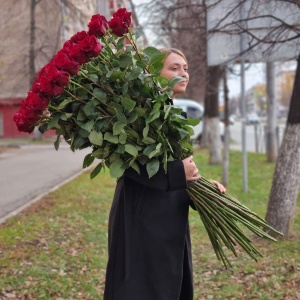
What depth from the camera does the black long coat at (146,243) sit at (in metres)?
2.52

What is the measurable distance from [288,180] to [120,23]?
377 cm

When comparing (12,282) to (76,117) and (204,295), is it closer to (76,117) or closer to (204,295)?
(204,295)

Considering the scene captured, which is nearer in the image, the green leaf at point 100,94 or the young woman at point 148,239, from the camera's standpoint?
the green leaf at point 100,94

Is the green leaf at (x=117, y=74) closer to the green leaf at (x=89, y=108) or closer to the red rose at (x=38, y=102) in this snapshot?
the green leaf at (x=89, y=108)

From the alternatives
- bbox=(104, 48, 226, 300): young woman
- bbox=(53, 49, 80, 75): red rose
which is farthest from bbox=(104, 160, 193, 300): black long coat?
bbox=(53, 49, 80, 75): red rose

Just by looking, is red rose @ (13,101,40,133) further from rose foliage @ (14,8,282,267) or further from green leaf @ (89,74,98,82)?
green leaf @ (89,74,98,82)

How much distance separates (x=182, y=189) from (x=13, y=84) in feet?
115

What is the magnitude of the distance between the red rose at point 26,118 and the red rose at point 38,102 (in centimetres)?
4

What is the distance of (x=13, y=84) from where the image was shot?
117 feet

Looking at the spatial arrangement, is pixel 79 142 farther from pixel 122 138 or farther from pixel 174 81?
pixel 174 81

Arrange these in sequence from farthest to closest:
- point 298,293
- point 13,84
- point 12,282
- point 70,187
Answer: point 13,84 → point 70,187 → point 12,282 → point 298,293

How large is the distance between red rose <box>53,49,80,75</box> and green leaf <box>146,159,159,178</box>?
559 mm

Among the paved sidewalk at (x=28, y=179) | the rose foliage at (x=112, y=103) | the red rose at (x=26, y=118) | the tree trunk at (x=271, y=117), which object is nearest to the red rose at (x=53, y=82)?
the rose foliage at (x=112, y=103)

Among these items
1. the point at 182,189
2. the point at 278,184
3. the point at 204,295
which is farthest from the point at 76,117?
the point at 278,184
